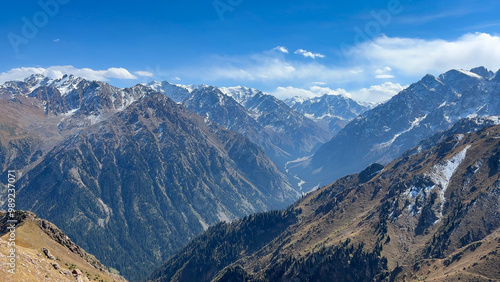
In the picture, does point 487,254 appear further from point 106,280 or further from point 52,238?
point 52,238

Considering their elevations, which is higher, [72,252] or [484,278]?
[72,252]

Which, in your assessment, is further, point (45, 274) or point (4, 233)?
point (4, 233)

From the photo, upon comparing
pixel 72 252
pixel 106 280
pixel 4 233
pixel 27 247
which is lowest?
pixel 106 280

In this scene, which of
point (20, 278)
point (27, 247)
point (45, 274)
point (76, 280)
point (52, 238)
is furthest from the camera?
point (52, 238)

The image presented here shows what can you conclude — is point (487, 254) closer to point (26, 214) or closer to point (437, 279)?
point (437, 279)

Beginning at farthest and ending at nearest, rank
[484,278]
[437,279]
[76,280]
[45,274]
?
[437,279] < [484,278] < [76,280] < [45,274]

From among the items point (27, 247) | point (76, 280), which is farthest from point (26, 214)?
point (76, 280)
